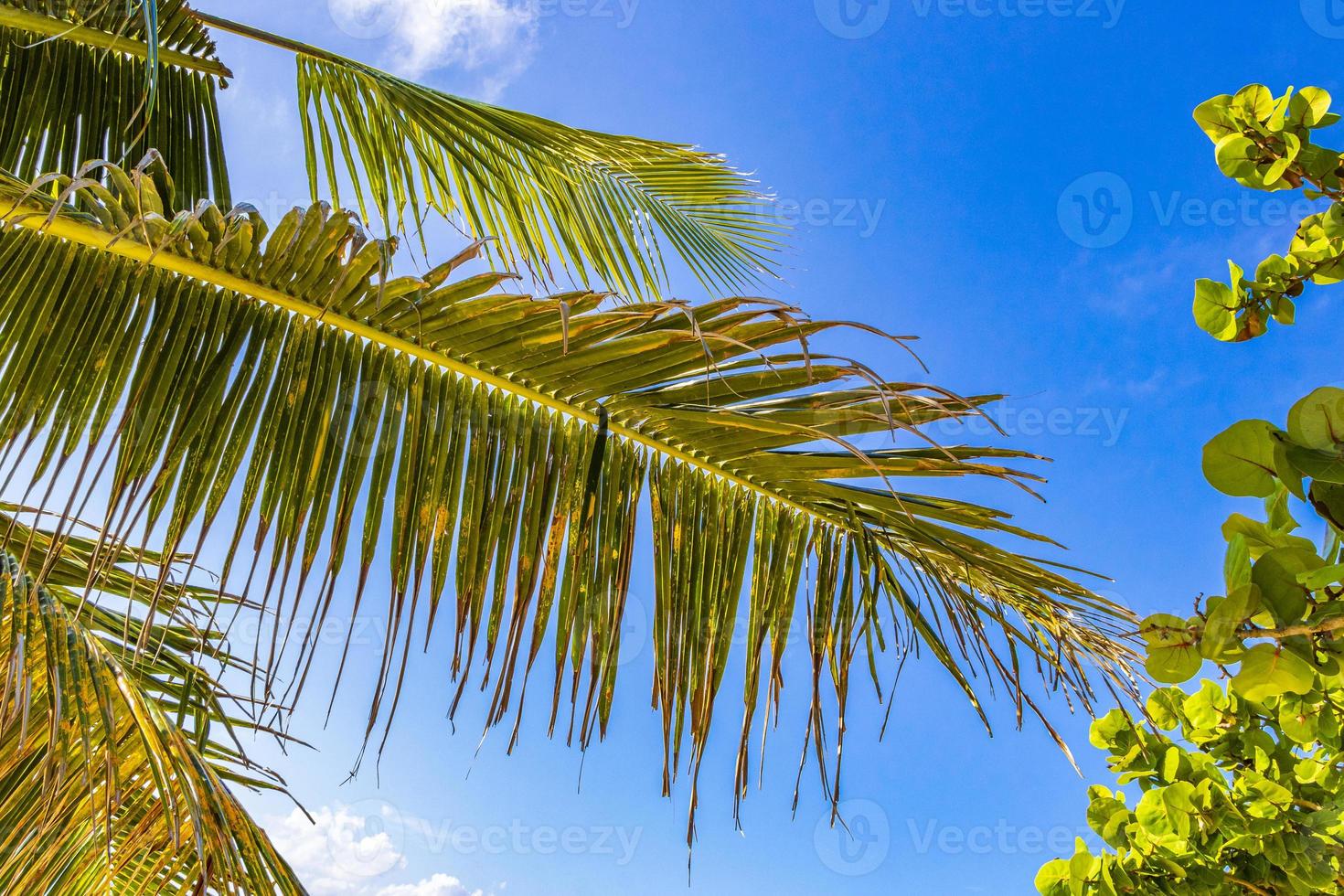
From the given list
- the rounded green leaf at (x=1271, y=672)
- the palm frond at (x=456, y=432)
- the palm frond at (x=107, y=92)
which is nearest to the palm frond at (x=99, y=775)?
the palm frond at (x=456, y=432)

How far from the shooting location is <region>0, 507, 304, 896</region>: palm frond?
1488 mm

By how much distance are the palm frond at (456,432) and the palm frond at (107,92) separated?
3.47ft

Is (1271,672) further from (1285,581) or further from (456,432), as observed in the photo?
(456,432)

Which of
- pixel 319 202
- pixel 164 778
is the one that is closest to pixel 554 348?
pixel 319 202

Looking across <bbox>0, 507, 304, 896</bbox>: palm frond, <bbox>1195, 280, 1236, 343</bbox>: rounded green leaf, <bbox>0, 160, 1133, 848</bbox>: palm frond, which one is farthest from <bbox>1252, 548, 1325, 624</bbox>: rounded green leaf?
<bbox>0, 507, 304, 896</bbox>: palm frond

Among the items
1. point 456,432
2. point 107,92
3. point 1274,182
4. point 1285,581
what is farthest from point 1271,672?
point 107,92

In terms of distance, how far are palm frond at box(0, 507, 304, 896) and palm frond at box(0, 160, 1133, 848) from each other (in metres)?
0.40

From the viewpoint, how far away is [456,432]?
4.15 feet

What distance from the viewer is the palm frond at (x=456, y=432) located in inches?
46.2

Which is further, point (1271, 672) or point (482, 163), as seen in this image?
point (482, 163)

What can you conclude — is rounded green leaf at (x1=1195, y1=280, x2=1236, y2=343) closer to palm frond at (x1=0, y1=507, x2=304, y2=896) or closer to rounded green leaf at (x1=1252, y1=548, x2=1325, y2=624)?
rounded green leaf at (x1=1252, y1=548, x2=1325, y2=624)

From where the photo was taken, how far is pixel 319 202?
116 centimetres

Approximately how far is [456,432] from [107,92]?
182cm

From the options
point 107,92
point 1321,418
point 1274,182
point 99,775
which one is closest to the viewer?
point 1321,418
